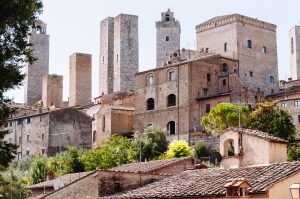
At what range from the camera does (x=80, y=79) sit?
9469cm

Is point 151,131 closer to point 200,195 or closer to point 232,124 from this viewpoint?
point 232,124

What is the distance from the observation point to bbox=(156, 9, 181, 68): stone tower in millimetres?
96812

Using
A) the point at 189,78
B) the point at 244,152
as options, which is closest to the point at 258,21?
the point at 189,78

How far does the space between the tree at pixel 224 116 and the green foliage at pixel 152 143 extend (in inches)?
164

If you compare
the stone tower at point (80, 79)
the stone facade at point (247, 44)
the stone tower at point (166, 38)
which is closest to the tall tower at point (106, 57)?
the stone tower at point (80, 79)

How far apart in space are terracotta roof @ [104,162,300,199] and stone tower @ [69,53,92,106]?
226ft

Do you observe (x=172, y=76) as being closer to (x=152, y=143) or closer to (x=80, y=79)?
(x=152, y=143)

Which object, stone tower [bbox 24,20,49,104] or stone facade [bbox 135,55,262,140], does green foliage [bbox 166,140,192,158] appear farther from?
stone tower [bbox 24,20,49,104]

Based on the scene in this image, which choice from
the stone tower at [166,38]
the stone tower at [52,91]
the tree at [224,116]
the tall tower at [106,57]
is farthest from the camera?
the tall tower at [106,57]

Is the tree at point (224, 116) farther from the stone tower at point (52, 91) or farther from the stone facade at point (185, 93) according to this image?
the stone tower at point (52, 91)

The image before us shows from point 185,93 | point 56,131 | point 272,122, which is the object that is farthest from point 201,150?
point 56,131

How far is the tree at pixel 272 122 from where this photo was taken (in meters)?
54.3

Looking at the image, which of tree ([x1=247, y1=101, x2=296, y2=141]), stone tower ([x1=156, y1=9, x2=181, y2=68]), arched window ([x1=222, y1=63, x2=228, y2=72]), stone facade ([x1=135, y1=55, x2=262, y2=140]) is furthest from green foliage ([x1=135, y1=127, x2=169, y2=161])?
stone tower ([x1=156, y1=9, x2=181, y2=68])

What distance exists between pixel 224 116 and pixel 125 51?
37572 millimetres
